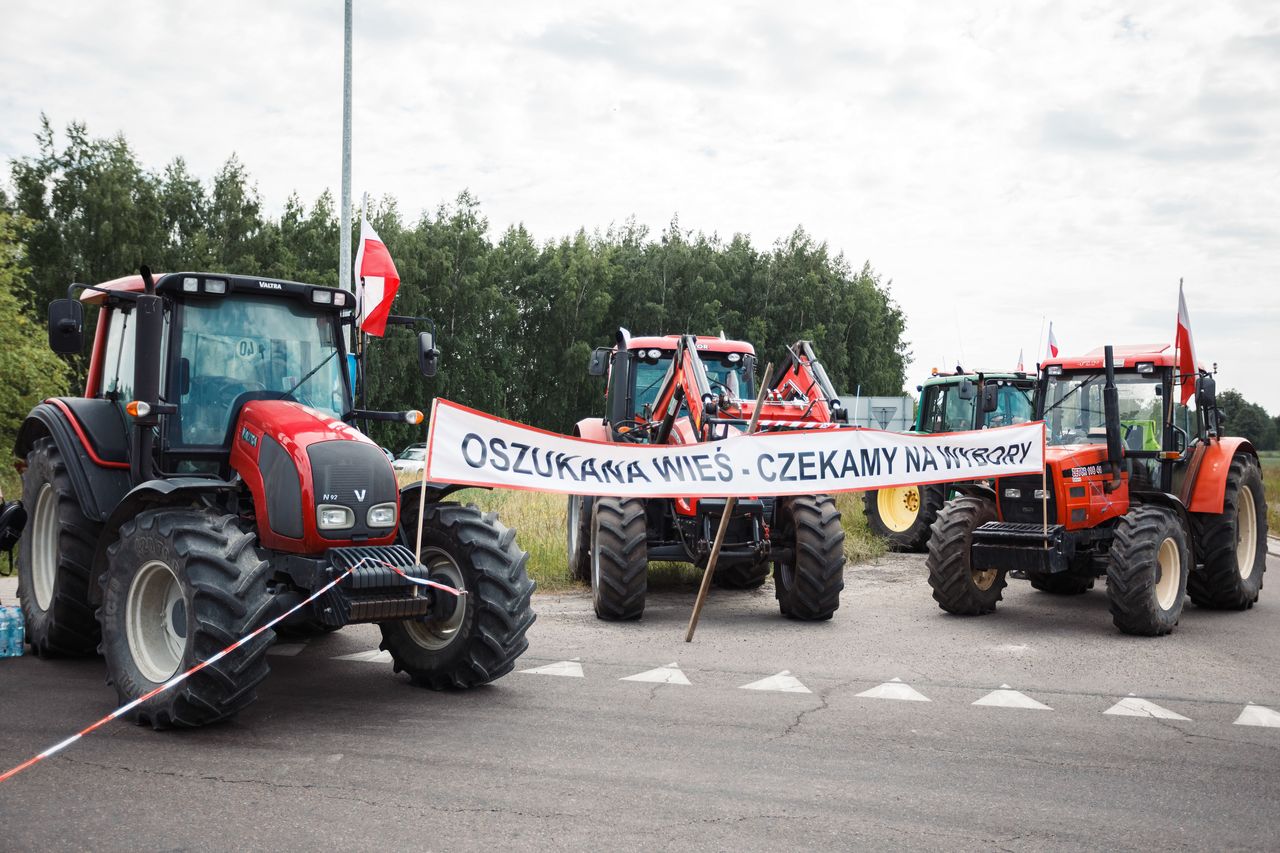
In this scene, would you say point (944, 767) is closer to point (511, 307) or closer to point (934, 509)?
point (934, 509)

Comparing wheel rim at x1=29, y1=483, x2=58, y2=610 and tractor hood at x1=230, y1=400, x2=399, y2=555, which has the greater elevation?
tractor hood at x1=230, y1=400, x2=399, y2=555

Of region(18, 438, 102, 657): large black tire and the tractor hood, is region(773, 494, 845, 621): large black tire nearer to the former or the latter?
the tractor hood

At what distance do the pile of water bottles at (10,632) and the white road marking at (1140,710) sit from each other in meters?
6.97

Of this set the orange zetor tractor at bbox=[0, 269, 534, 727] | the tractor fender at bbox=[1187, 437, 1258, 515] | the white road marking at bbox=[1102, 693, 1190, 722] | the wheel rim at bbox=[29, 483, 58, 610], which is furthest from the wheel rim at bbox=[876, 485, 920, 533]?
the wheel rim at bbox=[29, 483, 58, 610]

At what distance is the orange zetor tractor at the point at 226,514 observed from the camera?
18.4 feet

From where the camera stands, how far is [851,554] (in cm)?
1495

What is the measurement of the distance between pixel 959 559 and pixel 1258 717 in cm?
361

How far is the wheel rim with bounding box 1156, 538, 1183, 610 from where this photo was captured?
9.53m

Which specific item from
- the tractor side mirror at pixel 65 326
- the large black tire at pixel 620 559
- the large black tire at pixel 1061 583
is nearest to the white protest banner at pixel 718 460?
the large black tire at pixel 620 559

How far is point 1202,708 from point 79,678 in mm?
6840

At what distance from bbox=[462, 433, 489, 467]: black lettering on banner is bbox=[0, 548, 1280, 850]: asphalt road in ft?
4.68

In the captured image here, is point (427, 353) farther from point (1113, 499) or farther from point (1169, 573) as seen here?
point (1169, 573)

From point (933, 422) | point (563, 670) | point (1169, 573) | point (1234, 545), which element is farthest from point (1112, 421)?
point (933, 422)

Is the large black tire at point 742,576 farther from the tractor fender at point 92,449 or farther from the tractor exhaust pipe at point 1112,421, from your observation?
the tractor fender at point 92,449
